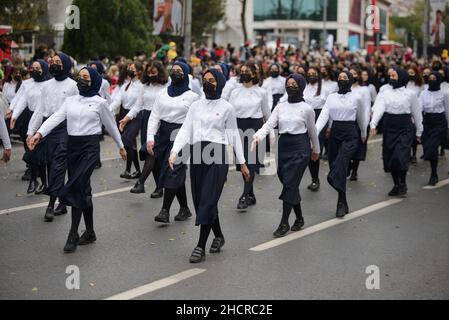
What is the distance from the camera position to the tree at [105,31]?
33.5 m

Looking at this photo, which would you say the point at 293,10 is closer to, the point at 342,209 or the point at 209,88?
the point at 342,209

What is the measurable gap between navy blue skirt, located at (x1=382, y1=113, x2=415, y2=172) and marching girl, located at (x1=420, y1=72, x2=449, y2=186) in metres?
1.92

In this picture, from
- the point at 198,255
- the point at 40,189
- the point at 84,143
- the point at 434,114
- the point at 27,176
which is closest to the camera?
the point at 198,255

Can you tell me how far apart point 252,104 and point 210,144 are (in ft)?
14.7

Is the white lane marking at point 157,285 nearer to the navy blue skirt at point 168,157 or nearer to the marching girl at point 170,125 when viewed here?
the navy blue skirt at point 168,157

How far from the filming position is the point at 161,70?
15.4 metres

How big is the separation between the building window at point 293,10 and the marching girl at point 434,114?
3366 inches

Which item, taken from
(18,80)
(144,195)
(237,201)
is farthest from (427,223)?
(18,80)

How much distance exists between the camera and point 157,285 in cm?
920

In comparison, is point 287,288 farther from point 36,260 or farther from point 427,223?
point 427,223

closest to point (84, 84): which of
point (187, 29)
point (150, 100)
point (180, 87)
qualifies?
point (180, 87)

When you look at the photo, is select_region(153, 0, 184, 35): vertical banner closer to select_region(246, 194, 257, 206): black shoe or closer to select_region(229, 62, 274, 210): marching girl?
select_region(229, 62, 274, 210): marching girl

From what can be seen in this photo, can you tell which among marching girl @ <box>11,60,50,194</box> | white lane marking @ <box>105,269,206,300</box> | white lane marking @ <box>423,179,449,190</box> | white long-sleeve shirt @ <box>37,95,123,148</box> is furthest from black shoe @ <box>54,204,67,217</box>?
white lane marking @ <box>423,179,449,190</box>
